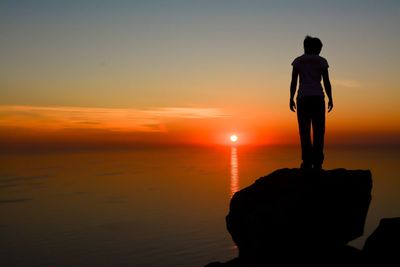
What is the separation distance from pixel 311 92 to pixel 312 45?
4.20ft

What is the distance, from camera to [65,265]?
42.9 meters

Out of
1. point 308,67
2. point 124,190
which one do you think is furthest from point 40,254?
point 124,190

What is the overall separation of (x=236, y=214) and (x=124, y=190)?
A: 10521cm

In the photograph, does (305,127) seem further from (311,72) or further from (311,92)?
(311,72)

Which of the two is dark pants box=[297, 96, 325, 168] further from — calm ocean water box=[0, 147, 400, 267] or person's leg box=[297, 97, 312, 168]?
calm ocean water box=[0, 147, 400, 267]

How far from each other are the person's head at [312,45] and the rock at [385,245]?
6312mm

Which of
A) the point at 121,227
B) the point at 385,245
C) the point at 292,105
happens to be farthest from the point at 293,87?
the point at 121,227

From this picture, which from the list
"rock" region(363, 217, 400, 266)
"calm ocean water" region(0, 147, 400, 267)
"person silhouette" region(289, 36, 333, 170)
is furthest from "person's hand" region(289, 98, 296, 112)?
"calm ocean water" region(0, 147, 400, 267)

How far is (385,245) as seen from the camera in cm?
1376

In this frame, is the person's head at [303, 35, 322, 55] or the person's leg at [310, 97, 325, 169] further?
the person's leg at [310, 97, 325, 169]

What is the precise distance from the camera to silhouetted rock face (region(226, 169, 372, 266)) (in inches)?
466

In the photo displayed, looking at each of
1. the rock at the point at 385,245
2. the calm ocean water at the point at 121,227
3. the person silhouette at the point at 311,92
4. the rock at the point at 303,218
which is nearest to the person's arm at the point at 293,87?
the person silhouette at the point at 311,92

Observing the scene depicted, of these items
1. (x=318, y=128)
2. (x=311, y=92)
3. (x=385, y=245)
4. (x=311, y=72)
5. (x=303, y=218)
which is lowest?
(x=385, y=245)

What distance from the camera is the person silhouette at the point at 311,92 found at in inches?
472
